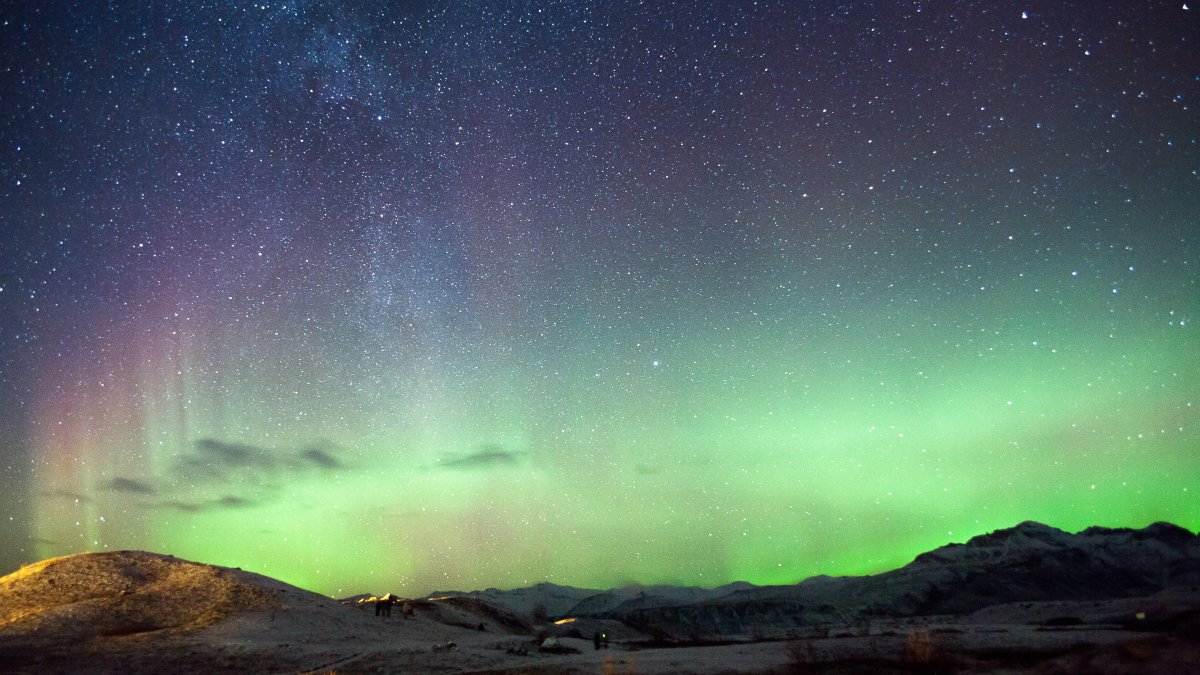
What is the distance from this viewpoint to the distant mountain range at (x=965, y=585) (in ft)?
315

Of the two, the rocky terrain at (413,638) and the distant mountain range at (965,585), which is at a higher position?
the rocky terrain at (413,638)

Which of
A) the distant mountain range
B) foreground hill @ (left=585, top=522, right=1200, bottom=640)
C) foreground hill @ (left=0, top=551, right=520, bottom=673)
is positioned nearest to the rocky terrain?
foreground hill @ (left=0, top=551, right=520, bottom=673)

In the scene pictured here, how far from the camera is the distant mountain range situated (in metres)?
96.1

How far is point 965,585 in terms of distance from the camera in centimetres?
10894

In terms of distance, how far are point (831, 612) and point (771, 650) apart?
76.2m

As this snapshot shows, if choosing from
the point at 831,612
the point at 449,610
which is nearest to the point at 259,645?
the point at 449,610

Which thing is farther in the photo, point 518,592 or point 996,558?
point 518,592

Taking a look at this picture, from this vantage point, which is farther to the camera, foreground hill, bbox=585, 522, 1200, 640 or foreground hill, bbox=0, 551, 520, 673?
foreground hill, bbox=585, 522, 1200, 640

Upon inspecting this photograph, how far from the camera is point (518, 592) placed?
159375 mm

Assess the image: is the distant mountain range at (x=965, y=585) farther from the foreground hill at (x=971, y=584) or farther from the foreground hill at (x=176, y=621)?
the foreground hill at (x=176, y=621)

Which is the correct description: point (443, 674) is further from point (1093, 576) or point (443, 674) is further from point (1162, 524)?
point (1162, 524)

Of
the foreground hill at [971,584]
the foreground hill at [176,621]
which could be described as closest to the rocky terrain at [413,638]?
the foreground hill at [176,621]

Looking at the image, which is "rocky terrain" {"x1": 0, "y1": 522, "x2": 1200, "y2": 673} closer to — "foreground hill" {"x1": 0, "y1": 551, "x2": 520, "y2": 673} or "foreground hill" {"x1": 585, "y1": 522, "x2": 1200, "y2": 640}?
"foreground hill" {"x1": 0, "y1": 551, "x2": 520, "y2": 673}

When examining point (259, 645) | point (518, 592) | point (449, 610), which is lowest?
point (518, 592)
